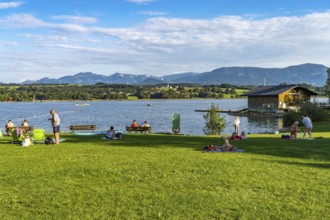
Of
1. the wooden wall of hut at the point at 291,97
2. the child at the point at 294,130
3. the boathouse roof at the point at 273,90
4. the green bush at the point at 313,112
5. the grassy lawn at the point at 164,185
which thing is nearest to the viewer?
the grassy lawn at the point at 164,185

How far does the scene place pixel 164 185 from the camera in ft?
34.8

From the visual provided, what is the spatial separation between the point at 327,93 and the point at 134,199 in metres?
74.3

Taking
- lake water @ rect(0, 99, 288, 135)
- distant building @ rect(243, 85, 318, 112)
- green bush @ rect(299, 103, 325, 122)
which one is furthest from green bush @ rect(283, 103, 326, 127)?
distant building @ rect(243, 85, 318, 112)

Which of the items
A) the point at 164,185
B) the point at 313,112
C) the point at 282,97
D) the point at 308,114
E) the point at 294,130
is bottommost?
the point at 164,185

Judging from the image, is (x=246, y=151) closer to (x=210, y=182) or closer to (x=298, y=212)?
(x=210, y=182)

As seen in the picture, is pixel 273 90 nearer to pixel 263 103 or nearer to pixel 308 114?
pixel 263 103

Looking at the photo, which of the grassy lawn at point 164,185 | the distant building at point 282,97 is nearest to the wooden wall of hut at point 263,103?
the distant building at point 282,97

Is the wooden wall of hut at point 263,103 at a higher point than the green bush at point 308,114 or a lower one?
higher

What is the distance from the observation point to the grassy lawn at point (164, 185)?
836 cm

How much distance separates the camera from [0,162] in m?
14.4

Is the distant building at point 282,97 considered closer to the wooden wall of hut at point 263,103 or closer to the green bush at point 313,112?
the wooden wall of hut at point 263,103

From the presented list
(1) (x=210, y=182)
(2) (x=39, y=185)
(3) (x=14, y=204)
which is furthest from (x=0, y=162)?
(1) (x=210, y=182)

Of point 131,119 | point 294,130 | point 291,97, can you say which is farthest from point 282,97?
point 294,130

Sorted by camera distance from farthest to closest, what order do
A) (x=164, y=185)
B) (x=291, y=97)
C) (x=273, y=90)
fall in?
(x=273, y=90) → (x=291, y=97) → (x=164, y=185)
